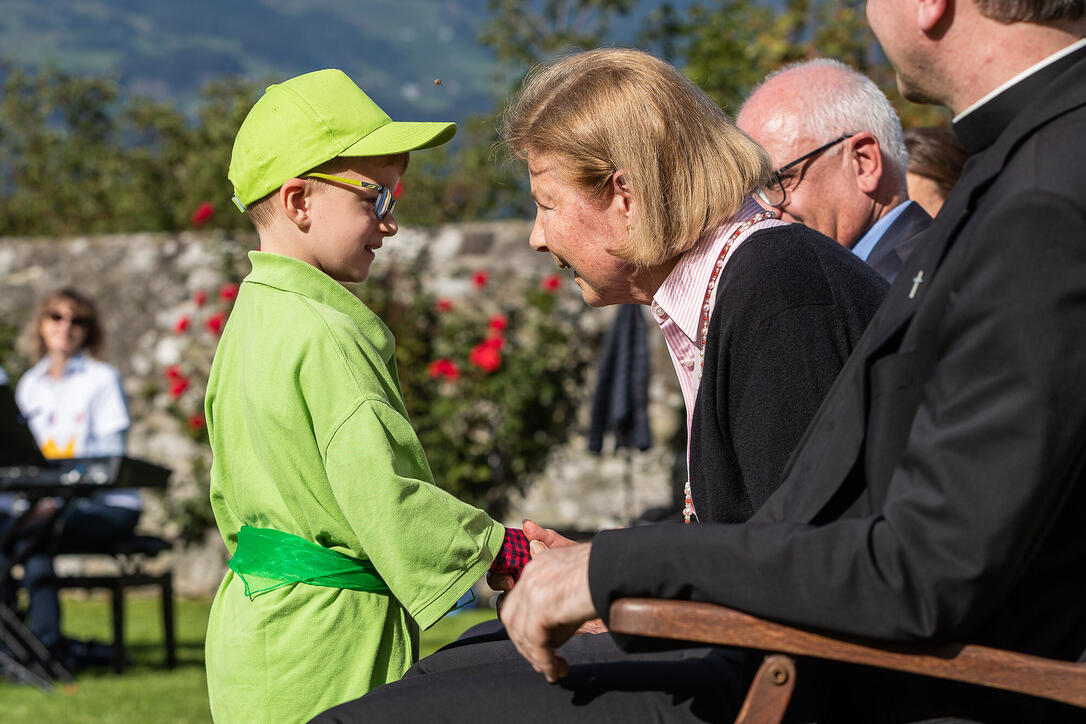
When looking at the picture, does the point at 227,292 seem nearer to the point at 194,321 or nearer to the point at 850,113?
the point at 194,321

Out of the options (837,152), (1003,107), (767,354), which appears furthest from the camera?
(837,152)

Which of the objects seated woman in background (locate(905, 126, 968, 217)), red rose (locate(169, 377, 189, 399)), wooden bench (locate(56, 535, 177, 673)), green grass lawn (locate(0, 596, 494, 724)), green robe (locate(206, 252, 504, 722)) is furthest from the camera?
red rose (locate(169, 377, 189, 399))

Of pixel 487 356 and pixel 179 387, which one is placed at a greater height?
pixel 487 356

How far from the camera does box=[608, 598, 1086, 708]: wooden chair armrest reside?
4.18 ft

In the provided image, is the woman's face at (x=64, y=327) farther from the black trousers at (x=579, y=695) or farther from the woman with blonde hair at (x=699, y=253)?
the black trousers at (x=579, y=695)

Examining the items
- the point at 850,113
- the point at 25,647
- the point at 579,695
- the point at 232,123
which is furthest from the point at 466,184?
the point at 579,695

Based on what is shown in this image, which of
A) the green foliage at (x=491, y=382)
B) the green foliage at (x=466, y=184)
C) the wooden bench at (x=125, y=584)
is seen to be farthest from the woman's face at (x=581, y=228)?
the green foliage at (x=466, y=184)

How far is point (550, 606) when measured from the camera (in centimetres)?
147

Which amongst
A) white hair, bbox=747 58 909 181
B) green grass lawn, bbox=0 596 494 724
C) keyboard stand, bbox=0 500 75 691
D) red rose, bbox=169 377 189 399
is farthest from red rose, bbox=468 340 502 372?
white hair, bbox=747 58 909 181

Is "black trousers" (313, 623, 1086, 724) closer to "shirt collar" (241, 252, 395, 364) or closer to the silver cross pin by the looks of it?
the silver cross pin

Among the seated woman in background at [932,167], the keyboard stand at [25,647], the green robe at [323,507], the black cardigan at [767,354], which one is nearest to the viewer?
the black cardigan at [767,354]

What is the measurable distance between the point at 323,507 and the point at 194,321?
6791 mm

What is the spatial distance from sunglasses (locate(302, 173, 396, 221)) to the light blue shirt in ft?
4.89

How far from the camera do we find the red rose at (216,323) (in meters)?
8.07
